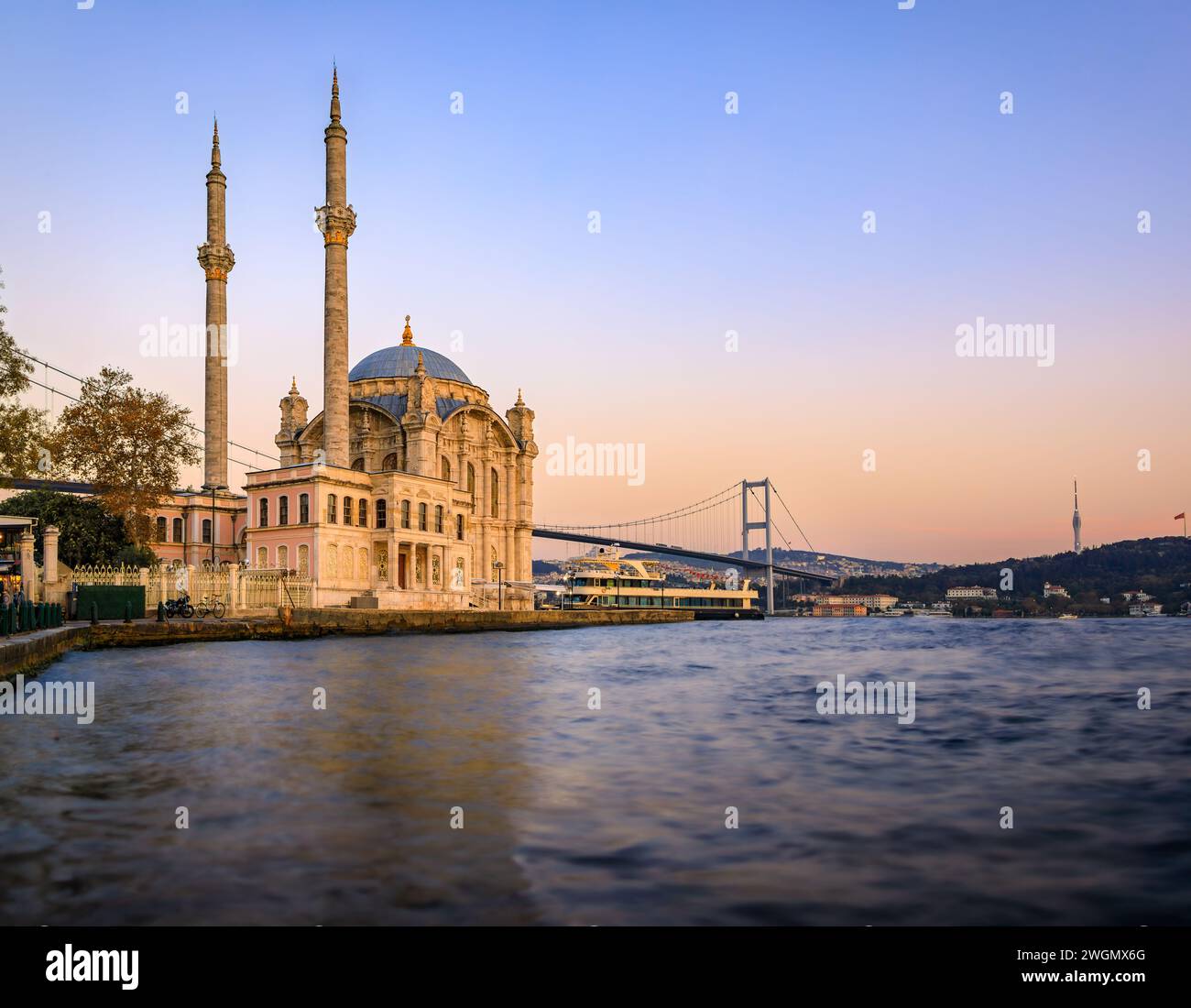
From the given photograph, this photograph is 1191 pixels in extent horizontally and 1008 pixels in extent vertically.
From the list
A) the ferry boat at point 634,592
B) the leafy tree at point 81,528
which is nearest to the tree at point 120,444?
the leafy tree at point 81,528

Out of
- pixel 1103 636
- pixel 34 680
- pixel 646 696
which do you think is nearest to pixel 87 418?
pixel 34 680

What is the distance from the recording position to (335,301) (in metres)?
45.2

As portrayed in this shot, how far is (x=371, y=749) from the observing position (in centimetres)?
952

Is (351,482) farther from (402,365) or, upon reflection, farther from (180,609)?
(402,365)

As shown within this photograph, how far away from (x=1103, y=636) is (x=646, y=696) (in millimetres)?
35032

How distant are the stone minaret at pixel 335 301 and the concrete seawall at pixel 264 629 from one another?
9669 millimetres

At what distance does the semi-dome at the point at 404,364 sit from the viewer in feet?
208

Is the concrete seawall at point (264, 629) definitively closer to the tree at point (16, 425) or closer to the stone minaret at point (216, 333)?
the tree at point (16, 425)

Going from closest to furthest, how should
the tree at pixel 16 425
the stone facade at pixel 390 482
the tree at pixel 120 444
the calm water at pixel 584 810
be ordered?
the calm water at pixel 584 810 → the tree at pixel 16 425 → the tree at pixel 120 444 → the stone facade at pixel 390 482

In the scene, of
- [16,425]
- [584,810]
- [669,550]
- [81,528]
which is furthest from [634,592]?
[584,810]

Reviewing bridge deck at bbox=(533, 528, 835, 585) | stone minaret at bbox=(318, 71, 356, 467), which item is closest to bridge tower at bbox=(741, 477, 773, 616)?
bridge deck at bbox=(533, 528, 835, 585)

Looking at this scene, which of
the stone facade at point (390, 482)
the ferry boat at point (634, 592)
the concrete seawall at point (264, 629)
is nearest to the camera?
the concrete seawall at point (264, 629)

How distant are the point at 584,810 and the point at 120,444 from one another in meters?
33.8
